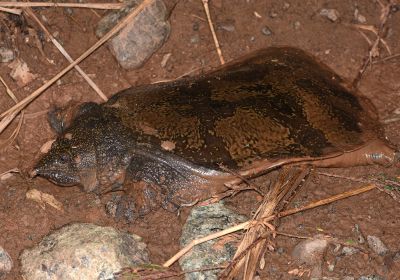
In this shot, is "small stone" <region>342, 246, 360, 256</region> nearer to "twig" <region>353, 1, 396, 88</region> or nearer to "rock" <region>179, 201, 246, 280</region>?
"rock" <region>179, 201, 246, 280</region>

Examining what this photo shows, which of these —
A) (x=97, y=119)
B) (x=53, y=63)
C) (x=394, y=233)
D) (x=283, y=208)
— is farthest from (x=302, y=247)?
(x=53, y=63)

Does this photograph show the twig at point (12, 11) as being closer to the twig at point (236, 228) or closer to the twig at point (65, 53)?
the twig at point (65, 53)

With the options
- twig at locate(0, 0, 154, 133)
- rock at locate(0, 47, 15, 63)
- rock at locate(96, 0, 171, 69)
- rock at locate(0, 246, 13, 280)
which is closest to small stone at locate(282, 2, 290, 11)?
rock at locate(96, 0, 171, 69)

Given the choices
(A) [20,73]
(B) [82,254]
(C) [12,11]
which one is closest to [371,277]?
(B) [82,254]

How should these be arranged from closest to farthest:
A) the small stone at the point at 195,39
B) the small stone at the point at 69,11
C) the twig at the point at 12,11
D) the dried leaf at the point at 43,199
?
the dried leaf at the point at 43,199 < the twig at the point at 12,11 < the small stone at the point at 69,11 < the small stone at the point at 195,39

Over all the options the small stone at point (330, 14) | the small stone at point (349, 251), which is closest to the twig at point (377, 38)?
the small stone at point (330, 14)

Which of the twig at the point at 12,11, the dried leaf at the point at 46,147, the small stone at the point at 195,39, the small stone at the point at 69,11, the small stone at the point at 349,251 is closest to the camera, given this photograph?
the small stone at the point at 349,251

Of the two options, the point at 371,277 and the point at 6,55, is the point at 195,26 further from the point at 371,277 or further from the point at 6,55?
the point at 371,277
